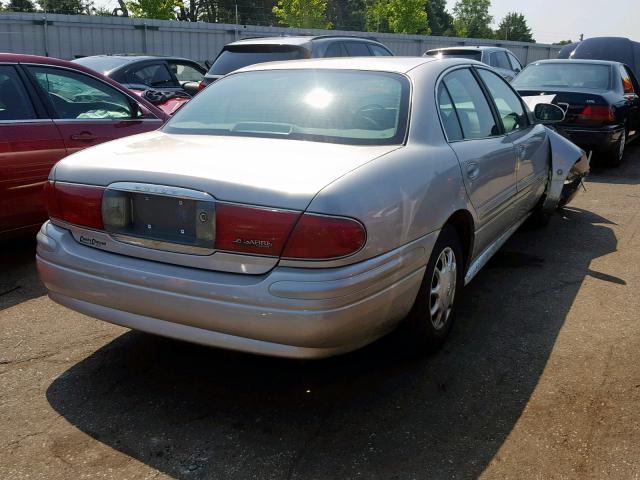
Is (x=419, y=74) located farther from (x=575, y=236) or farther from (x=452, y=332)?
(x=575, y=236)

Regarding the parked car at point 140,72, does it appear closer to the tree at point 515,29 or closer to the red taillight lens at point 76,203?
the red taillight lens at point 76,203

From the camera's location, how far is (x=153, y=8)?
35031 mm

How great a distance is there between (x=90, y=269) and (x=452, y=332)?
1967 millimetres

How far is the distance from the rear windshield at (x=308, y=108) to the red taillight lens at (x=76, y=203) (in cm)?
77

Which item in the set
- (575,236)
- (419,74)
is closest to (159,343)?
(419,74)

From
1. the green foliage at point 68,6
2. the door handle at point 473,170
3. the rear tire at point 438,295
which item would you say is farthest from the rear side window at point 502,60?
the green foliage at point 68,6

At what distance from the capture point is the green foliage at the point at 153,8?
1377 inches

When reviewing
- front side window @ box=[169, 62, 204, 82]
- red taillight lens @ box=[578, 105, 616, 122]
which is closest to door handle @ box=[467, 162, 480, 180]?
red taillight lens @ box=[578, 105, 616, 122]

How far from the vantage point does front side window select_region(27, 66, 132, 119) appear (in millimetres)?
4945

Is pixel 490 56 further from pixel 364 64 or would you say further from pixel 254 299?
pixel 254 299

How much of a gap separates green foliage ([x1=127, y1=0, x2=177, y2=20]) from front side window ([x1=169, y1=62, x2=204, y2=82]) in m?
25.4

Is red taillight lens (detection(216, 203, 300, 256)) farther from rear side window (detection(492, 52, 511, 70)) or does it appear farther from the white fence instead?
the white fence

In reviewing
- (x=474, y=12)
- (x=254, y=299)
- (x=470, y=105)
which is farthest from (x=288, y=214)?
(x=474, y=12)

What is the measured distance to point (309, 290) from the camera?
2412 millimetres
